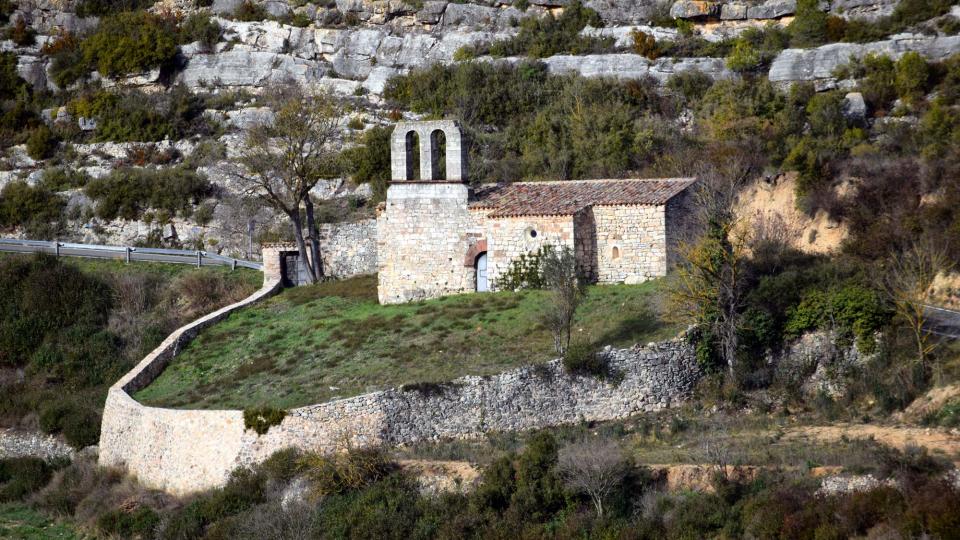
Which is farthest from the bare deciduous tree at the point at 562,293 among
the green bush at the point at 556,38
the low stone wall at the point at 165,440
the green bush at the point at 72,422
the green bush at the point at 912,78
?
the green bush at the point at 556,38

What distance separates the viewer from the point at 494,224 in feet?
132

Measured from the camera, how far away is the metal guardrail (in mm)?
50312

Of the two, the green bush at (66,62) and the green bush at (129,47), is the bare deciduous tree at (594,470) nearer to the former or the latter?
the green bush at (129,47)

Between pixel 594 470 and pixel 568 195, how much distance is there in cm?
1269

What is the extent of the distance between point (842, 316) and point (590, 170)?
17.0 m

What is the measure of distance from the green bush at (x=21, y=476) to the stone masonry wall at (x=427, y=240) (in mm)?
10756

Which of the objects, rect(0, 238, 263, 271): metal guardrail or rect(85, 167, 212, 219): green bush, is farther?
rect(85, 167, 212, 219): green bush

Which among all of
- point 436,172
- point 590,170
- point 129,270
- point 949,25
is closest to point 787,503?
point 436,172

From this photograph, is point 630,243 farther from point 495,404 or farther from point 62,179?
point 62,179

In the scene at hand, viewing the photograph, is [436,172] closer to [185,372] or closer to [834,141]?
[185,372]

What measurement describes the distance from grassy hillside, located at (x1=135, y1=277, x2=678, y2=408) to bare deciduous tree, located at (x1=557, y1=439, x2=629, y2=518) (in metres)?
4.44

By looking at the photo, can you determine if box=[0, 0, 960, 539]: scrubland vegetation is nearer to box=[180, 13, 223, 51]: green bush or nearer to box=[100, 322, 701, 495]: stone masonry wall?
box=[100, 322, 701, 495]: stone masonry wall

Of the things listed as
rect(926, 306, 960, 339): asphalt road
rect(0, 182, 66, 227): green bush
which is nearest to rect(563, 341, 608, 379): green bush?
rect(926, 306, 960, 339): asphalt road

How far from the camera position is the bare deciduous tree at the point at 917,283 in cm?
3375
